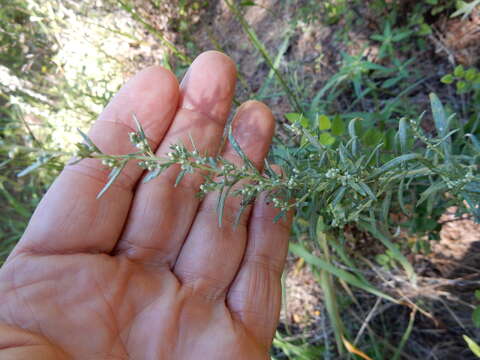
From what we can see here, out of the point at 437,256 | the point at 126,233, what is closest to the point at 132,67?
the point at 126,233

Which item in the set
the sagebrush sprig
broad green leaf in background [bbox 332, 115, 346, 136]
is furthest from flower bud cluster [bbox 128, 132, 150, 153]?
broad green leaf in background [bbox 332, 115, 346, 136]

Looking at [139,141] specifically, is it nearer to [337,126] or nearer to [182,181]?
[182,181]

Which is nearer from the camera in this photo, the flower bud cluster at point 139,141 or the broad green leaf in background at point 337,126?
the flower bud cluster at point 139,141

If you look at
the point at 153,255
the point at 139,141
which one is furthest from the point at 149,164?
the point at 153,255

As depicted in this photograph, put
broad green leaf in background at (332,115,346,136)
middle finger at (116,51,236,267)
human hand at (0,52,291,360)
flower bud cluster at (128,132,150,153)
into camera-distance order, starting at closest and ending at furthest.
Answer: flower bud cluster at (128,132,150,153), human hand at (0,52,291,360), middle finger at (116,51,236,267), broad green leaf in background at (332,115,346,136)

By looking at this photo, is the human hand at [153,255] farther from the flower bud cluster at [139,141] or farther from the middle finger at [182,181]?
the flower bud cluster at [139,141]

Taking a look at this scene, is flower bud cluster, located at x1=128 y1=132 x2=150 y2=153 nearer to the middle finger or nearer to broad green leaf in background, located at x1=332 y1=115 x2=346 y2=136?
the middle finger

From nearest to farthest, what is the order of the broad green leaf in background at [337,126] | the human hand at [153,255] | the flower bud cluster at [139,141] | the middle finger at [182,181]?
the flower bud cluster at [139,141], the human hand at [153,255], the middle finger at [182,181], the broad green leaf in background at [337,126]

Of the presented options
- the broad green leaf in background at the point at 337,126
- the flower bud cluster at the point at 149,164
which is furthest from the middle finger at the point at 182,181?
the broad green leaf in background at the point at 337,126

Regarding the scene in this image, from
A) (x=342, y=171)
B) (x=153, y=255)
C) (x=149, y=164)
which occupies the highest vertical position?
(x=342, y=171)
